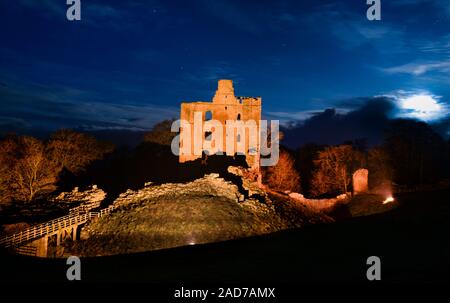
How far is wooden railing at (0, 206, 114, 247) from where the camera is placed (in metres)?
18.4

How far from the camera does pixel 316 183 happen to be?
41438 mm

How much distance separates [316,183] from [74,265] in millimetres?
32719

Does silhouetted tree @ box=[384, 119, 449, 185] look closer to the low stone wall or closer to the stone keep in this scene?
the stone keep

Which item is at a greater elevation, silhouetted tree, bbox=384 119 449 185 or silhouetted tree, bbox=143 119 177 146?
silhouetted tree, bbox=143 119 177 146

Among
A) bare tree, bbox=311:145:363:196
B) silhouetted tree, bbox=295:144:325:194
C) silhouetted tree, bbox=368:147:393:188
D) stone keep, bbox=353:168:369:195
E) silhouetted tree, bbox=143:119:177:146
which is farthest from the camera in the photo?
silhouetted tree, bbox=143:119:177:146

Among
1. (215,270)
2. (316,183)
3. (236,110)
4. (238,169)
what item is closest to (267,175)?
(316,183)

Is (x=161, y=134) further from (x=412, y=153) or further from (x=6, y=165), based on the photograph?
(x=412, y=153)

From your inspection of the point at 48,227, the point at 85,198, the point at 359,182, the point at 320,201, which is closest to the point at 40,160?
the point at 85,198

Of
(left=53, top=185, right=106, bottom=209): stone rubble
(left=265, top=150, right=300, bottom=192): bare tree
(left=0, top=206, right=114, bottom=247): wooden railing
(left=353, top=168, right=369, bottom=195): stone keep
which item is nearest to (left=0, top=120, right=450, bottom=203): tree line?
(left=265, top=150, right=300, bottom=192): bare tree

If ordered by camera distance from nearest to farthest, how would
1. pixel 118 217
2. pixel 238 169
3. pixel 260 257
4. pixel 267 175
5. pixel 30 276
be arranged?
pixel 30 276, pixel 260 257, pixel 118 217, pixel 238 169, pixel 267 175

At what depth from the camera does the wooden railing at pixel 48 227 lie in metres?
18.4

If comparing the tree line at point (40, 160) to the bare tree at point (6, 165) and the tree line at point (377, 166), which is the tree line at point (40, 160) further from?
the tree line at point (377, 166)

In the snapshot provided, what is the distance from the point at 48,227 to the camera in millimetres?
20391
